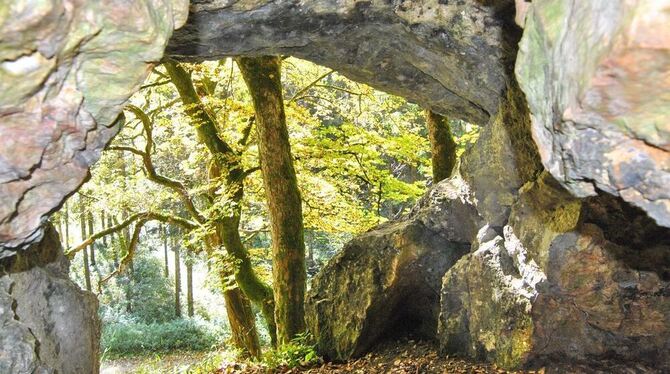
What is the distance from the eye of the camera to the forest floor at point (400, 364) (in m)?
5.42

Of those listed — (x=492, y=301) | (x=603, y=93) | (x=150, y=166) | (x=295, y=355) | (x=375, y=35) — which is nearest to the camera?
(x=603, y=93)

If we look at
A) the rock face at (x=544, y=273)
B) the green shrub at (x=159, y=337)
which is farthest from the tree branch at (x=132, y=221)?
the green shrub at (x=159, y=337)

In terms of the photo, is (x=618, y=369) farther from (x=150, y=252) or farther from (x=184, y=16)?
(x=150, y=252)

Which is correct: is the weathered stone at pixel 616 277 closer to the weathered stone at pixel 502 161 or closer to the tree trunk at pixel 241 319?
the weathered stone at pixel 502 161

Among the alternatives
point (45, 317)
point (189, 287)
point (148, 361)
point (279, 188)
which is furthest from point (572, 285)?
point (189, 287)

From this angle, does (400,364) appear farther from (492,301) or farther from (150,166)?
(150,166)

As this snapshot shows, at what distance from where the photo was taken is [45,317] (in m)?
4.01

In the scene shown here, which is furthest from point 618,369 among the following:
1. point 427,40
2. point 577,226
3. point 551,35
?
point 551,35

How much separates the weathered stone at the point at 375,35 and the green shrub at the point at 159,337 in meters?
18.9

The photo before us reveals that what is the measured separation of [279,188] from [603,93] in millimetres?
6707

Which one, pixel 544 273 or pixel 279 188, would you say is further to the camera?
pixel 279 188

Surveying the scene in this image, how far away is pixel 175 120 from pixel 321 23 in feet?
24.6

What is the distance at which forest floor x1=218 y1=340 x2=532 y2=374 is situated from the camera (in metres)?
5.42

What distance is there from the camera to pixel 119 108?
8.24 ft
